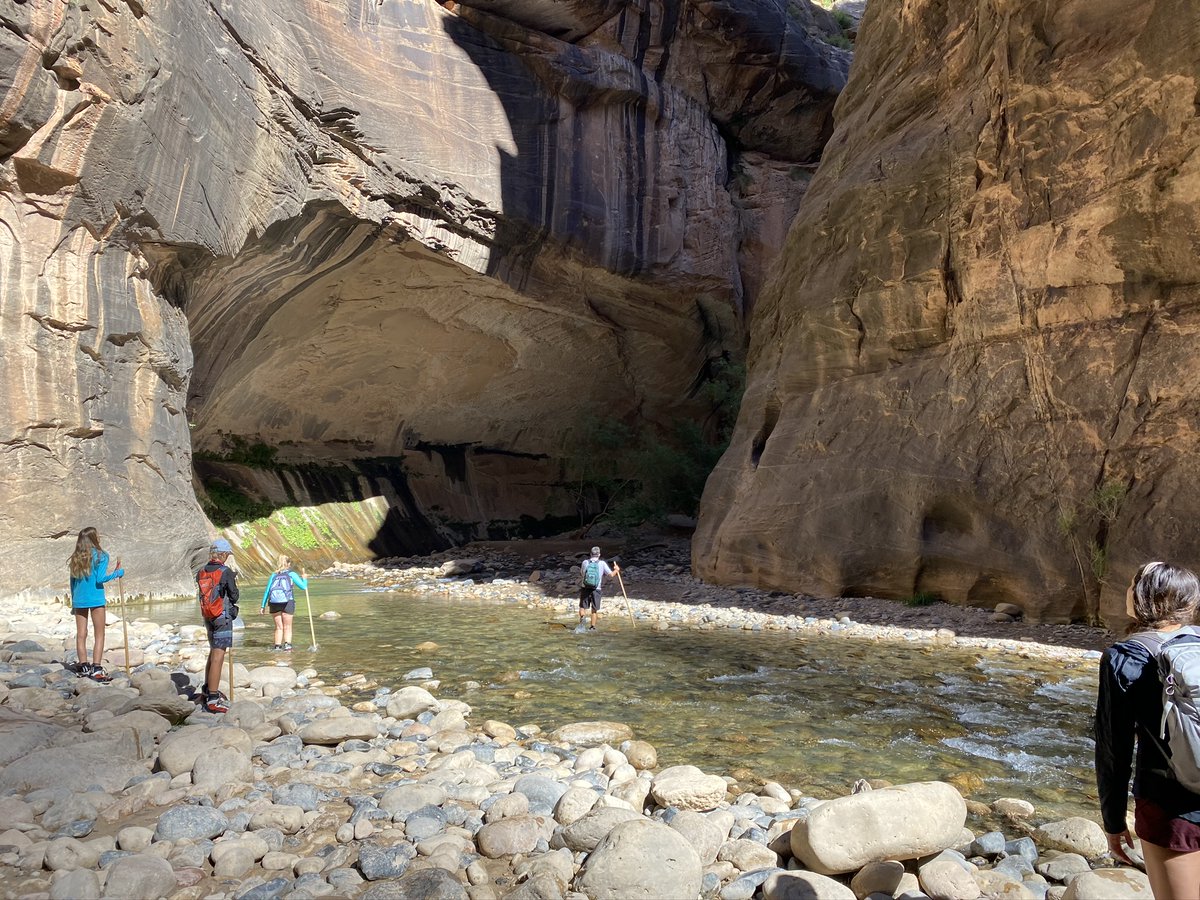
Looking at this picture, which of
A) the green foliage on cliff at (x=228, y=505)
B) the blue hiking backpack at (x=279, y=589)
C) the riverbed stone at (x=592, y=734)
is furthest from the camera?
the green foliage on cliff at (x=228, y=505)

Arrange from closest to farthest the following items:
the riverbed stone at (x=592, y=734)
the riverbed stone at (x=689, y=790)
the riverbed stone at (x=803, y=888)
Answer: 1. the riverbed stone at (x=803, y=888)
2. the riverbed stone at (x=689, y=790)
3. the riverbed stone at (x=592, y=734)

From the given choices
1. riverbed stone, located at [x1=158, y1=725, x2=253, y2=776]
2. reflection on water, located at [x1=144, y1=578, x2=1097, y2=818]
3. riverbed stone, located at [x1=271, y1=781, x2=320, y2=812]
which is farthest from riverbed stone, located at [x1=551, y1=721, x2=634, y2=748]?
riverbed stone, located at [x1=158, y1=725, x2=253, y2=776]

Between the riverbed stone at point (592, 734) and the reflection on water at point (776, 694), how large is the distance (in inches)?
9.3

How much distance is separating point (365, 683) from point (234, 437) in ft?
67.9

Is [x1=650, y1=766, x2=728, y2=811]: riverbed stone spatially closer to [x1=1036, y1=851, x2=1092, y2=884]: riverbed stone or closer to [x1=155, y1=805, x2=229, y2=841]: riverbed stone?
[x1=1036, y1=851, x2=1092, y2=884]: riverbed stone

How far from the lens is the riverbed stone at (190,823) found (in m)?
3.96

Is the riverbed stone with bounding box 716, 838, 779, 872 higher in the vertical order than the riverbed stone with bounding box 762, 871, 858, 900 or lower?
lower

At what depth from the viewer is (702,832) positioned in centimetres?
406

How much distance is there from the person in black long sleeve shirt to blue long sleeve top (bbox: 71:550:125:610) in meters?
7.89

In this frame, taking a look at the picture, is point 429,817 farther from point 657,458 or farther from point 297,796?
point 657,458

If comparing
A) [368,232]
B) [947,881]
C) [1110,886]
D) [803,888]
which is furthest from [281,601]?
[368,232]

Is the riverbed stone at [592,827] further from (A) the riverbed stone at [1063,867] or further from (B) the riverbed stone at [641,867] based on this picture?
(A) the riverbed stone at [1063,867]

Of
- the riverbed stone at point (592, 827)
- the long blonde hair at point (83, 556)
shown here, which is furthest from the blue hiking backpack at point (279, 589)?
the riverbed stone at point (592, 827)

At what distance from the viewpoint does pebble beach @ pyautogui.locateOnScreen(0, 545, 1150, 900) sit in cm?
351
